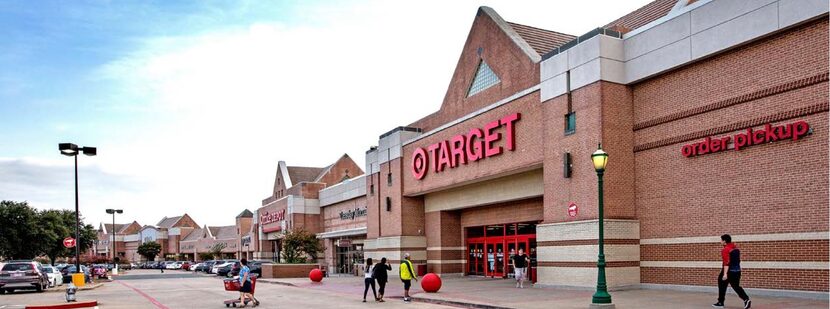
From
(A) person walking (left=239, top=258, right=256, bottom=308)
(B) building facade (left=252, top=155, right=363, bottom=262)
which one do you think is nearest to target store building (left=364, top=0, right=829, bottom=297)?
(A) person walking (left=239, top=258, right=256, bottom=308)

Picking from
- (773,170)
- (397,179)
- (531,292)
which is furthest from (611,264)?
→ (397,179)

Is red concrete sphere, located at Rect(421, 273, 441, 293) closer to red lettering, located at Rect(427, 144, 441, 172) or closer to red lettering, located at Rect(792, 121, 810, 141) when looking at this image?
red lettering, located at Rect(427, 144, 441, 172)

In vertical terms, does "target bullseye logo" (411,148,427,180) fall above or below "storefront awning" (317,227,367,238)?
above

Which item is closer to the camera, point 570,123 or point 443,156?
point 570,123

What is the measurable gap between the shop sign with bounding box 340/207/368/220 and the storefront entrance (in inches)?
591

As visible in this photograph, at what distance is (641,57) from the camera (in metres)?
22.3

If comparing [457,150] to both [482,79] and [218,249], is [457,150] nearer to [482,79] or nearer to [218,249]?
[482,79]

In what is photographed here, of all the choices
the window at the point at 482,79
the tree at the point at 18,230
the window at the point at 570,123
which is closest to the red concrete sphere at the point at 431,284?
the window at the point at 570,123

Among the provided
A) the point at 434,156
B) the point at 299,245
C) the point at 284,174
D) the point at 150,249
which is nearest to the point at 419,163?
the point at 434,156

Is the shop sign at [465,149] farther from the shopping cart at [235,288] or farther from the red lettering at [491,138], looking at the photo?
the shopping cart at [235,288]

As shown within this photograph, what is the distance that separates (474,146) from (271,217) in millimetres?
44480

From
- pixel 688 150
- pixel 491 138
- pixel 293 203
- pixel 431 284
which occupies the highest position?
pixel 491 138

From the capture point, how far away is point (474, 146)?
30.7m

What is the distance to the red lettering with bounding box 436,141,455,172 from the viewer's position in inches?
1303
